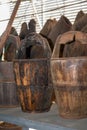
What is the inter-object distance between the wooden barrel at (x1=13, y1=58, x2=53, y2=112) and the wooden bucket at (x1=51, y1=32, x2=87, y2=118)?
101 mm

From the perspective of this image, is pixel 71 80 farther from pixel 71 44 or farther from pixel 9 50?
pixel 9 50

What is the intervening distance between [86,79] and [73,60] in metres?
0.09

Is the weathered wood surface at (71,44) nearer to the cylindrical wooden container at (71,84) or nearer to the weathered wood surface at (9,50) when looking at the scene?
the cylindrical wooden container at (71,84)

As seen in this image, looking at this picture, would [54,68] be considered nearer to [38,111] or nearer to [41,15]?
[38,111]

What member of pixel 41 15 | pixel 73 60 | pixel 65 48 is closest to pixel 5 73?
pixel 65 48

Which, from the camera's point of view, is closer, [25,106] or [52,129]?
[52,129]

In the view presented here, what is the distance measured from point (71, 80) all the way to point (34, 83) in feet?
0.69

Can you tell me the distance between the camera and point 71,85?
1.01 metres

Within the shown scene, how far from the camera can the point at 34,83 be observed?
45.6 inches

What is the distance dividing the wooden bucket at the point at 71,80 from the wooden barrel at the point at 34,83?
0.10 metres

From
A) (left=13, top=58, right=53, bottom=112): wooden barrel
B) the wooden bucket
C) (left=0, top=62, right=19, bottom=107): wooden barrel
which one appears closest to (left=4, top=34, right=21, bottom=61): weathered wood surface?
(left=0, top=62, right=19, bottom=107): wooden barrel

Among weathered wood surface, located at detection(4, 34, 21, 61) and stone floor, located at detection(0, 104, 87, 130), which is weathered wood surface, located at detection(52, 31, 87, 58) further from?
weathered wood surface, located at detection(4, 34, 21, 61)

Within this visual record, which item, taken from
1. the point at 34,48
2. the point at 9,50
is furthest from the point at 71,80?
the point at 9,50

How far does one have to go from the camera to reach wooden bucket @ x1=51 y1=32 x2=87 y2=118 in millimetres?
994
